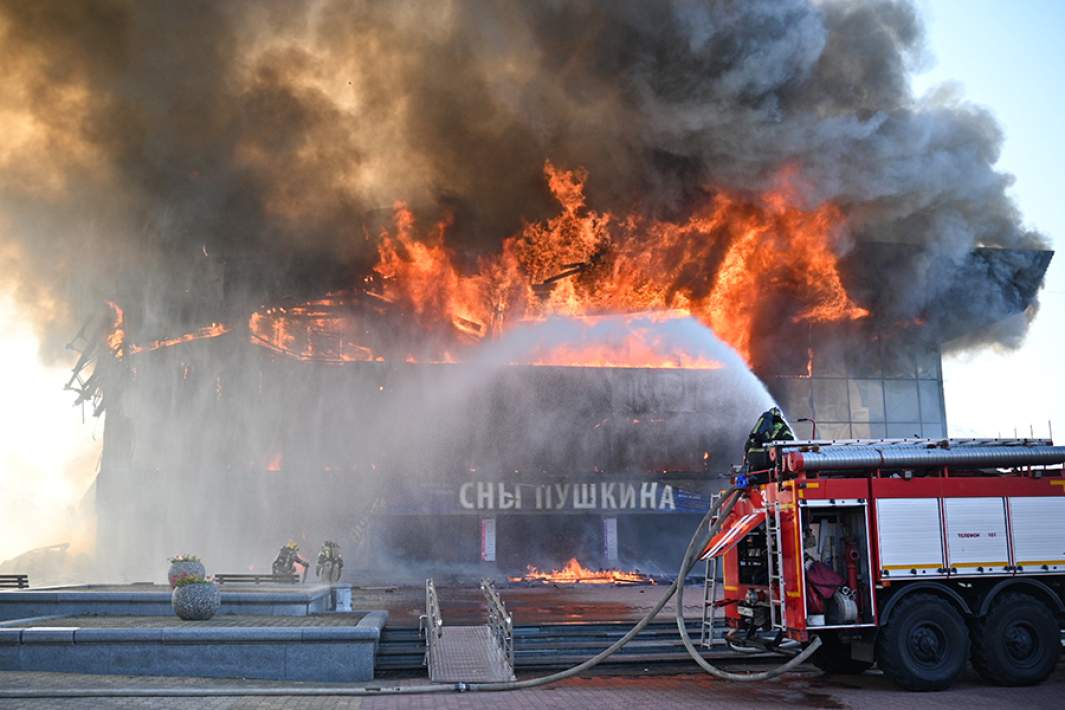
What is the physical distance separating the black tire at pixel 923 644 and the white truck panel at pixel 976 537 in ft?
1.91

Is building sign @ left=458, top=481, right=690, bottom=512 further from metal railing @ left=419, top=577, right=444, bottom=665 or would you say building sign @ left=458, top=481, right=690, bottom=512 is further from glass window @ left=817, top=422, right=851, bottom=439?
metal railing @ left=419, top=577, right=444, bottom=665

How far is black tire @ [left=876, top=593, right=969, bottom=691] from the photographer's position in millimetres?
9891

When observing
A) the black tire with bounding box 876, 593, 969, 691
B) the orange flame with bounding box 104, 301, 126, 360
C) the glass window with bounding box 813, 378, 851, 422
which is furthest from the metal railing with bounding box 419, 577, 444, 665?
the glass window with bounding box 813, 378, 851, 422

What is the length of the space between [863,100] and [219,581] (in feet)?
74.1

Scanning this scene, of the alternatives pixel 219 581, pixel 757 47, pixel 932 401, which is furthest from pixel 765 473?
pixel 932 401

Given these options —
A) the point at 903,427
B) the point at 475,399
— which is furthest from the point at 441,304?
the point at 903,427

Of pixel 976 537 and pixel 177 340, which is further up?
pixel 177 340

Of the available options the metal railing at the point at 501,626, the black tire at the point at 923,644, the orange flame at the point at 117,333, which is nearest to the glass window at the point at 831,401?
the metal railing at the point at 501,626

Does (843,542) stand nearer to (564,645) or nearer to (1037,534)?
(1037,534)

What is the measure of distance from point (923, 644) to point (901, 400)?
2732 cm

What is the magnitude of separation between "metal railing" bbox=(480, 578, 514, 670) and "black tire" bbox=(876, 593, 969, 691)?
4.32 m

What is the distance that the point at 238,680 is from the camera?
968 centimetres

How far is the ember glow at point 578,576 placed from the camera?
99.5 feet

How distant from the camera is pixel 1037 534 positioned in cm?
1066
